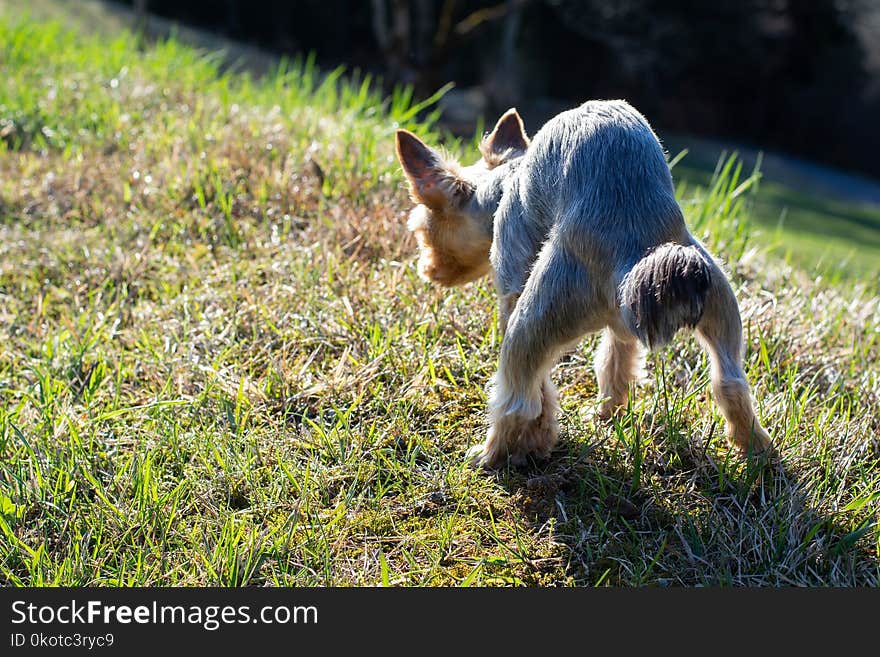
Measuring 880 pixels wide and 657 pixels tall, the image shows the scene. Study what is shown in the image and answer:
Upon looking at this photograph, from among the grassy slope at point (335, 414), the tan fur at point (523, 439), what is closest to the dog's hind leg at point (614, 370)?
the grassy slope at point (335, 414)

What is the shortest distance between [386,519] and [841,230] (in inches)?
490

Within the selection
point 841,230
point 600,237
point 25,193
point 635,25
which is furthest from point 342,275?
point 635,25

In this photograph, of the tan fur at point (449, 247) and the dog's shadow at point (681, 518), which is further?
the tan fur at point (449, 247)

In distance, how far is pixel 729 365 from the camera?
3209 millimetres

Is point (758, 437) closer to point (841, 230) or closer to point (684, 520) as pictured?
point (684, 520)

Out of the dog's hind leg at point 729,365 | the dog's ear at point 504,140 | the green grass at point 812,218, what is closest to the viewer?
the dog's hind leg at point 729,365

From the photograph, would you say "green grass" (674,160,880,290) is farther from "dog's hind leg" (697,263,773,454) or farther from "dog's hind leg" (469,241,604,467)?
"dog's hind leg" (469,241,604,467)

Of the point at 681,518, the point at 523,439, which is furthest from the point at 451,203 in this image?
the point at 681,518

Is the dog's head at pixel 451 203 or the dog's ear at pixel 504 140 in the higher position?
the dog's ear at pixel 504 140

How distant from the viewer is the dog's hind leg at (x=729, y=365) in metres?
3.09

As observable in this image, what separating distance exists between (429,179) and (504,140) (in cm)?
40

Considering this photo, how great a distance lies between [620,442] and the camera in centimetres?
359

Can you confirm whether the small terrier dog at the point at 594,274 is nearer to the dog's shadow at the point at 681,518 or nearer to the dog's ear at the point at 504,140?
the dog's shadow at the point at 681,518

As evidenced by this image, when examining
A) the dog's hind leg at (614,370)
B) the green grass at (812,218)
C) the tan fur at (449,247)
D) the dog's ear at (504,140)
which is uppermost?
the dog's ear at (504,140)
